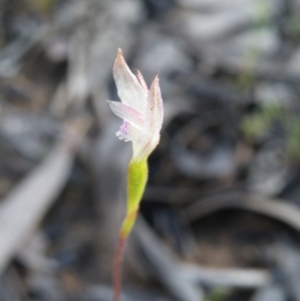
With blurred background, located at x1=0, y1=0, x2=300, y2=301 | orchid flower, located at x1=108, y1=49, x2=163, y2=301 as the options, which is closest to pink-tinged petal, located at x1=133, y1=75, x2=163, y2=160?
orchid flower, located at x1=108, y1=49, x2=163, y2=301

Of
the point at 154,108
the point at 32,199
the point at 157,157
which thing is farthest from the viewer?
the point at 157,157

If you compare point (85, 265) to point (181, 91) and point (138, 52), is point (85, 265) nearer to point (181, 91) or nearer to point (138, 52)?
point (181, 91)

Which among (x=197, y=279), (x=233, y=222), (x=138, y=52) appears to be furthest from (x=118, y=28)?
(x=197, y=279)

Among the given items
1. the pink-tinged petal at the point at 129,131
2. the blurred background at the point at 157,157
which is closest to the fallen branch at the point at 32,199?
the blurred background at the point at 157,157

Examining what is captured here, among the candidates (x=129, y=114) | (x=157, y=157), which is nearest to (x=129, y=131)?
(x=129, y=114)

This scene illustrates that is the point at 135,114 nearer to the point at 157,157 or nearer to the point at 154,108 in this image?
the point at 154,108

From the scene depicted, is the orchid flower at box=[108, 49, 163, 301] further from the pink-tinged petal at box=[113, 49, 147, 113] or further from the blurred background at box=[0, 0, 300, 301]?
the blurred background at box=[0, 0, 300, 301]
